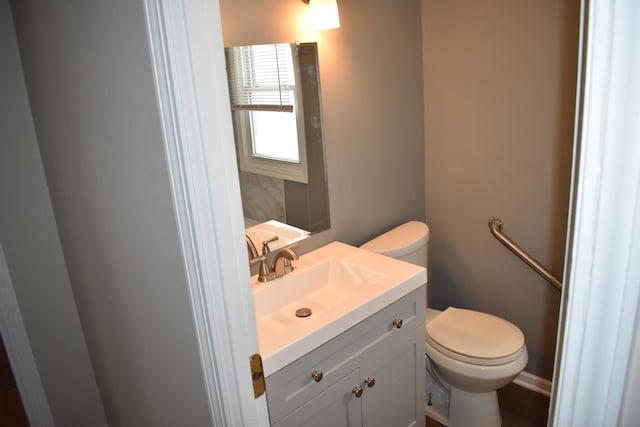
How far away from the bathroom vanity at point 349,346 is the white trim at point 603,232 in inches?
33.4

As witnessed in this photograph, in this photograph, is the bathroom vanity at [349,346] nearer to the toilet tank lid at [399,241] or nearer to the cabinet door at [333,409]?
the cabinet door at [333,409]

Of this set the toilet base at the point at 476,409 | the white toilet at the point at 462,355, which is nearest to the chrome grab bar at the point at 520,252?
the white toilet at the point at 462,355

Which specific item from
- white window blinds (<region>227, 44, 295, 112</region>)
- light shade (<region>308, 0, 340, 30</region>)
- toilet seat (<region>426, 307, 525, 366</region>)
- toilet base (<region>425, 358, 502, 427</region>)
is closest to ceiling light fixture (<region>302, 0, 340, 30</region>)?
light shade (<region>308, 0, 340, 30</region>)

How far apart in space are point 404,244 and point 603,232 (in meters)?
1.54

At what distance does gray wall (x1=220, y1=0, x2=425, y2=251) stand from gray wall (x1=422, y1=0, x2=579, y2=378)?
13 cm

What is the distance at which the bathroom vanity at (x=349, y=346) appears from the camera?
138 centimetres

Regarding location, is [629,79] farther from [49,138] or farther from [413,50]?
[413,50]

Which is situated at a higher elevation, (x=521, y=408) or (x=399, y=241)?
(x=399, y=241)

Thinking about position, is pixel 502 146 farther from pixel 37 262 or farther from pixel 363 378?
pixel 37 262

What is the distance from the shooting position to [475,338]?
6.53ft

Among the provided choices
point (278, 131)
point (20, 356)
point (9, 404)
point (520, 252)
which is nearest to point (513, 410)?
point (520, 252)

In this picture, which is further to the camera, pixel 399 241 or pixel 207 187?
pixel 399 241

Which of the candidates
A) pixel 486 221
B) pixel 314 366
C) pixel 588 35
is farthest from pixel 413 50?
pixel 588 35

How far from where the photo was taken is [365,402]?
166 centimetres
